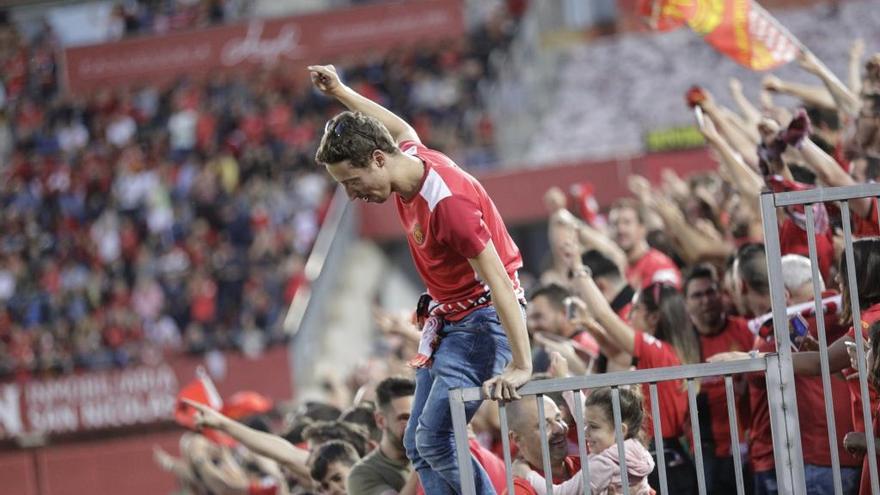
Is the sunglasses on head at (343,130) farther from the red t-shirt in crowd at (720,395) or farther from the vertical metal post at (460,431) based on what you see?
the red t-shirt in crowd at (720,395)

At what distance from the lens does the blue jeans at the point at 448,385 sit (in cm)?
494

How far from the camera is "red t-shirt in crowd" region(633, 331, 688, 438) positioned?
20.1ft

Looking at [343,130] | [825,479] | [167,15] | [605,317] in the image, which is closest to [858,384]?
[825,479]

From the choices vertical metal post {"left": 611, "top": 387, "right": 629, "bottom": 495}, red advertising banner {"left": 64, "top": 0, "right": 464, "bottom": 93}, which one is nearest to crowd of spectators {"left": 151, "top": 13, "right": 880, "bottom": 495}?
vertical metal post {"left": 611, "top": 387, "right": 629, "bottom": 495}

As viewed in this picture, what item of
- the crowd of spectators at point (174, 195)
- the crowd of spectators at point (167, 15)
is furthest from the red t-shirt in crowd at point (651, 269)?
the crowd of spectators at point (167, 15)

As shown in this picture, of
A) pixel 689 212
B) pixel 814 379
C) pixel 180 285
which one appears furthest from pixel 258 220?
pixel 814 379

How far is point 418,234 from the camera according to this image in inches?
197

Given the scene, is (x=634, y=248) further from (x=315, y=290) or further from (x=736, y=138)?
(x=315, y=290)

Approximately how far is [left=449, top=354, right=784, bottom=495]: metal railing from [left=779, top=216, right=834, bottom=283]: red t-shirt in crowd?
1.93 m

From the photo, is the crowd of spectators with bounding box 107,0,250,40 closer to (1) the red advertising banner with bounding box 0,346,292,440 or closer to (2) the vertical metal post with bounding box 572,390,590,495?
(1) the red advertising banner with bounding box 0,346,292,440

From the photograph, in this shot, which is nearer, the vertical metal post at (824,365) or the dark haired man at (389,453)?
the vertical metal post at (824,365)

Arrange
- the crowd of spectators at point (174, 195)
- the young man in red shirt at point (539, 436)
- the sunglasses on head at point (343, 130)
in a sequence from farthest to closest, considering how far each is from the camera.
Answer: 1. the crowd of spectators at point (174, 195)
2. the young man in red shirt at point (539, 436)
3. the sunglasses on head at point (343, 130)

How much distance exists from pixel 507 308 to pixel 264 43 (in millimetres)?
21878

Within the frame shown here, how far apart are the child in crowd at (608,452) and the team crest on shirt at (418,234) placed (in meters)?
0.88
